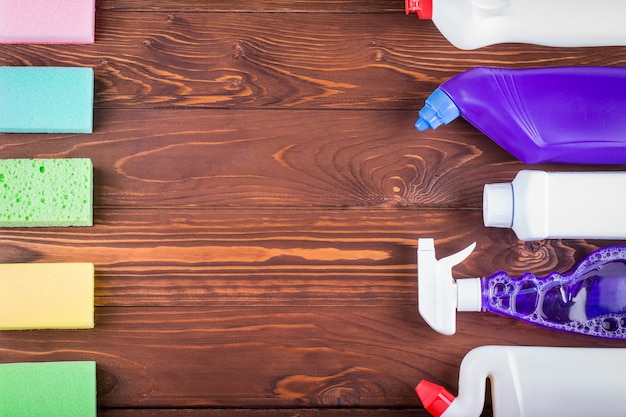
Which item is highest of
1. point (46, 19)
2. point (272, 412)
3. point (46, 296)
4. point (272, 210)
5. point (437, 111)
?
point (46, 19)

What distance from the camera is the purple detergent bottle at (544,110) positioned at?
2.39 ft

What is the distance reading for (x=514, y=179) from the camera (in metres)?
0.75

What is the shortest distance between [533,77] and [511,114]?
55 mm

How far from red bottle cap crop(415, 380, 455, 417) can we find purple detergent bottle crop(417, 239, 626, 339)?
2.5 inches

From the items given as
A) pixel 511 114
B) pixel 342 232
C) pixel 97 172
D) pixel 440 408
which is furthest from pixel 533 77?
pixel 97 172

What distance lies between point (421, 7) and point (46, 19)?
0.44 meters

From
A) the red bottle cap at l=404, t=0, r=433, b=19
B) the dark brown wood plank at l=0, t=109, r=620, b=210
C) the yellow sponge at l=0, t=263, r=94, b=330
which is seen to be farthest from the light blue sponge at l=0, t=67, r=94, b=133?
the red bottle cap at l=404, t=0, r=433, b=19

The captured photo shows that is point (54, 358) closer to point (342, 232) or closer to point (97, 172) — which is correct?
point (97, 172)

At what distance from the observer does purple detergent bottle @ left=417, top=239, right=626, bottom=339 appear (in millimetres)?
730

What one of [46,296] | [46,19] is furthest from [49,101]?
[46,296]

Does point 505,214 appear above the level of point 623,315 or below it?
above

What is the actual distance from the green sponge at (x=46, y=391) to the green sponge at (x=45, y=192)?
167mm

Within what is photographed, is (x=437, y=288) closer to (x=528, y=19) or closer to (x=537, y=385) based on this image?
(x=537, y=385)

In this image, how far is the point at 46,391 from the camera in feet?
2.40
